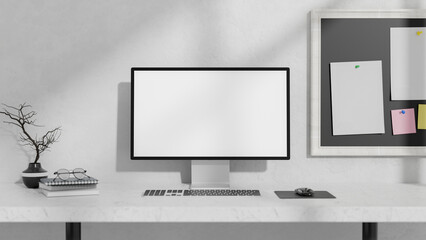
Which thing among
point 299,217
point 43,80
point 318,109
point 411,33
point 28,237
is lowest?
point 28,237

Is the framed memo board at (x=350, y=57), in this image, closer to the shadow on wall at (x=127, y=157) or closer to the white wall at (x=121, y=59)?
the white wall at (x=121, y=59)

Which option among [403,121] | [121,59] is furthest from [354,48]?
[121,59]

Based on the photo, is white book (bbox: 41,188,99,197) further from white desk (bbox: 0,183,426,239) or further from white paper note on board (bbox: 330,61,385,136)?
white paper note on board (bbox: 330,61,385,136)

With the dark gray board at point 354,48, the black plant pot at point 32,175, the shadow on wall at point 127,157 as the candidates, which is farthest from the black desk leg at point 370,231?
the black plant pot at point 32,175

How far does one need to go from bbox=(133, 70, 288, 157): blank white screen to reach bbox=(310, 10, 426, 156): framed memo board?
313 millimetres

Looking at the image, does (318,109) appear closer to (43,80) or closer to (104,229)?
(104,229)

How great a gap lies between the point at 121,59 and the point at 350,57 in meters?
1.18

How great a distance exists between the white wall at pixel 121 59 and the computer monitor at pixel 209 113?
0.25 m

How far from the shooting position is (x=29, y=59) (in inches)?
95.0

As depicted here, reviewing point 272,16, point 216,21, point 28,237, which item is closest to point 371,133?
point 272,16

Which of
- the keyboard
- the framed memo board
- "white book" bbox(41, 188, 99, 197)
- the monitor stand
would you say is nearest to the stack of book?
"white book" bbox(41, 188, 99, 197)

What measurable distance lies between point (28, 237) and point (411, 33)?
2.25 m

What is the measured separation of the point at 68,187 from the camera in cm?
202

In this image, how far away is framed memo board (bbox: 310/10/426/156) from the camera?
2.40 m
